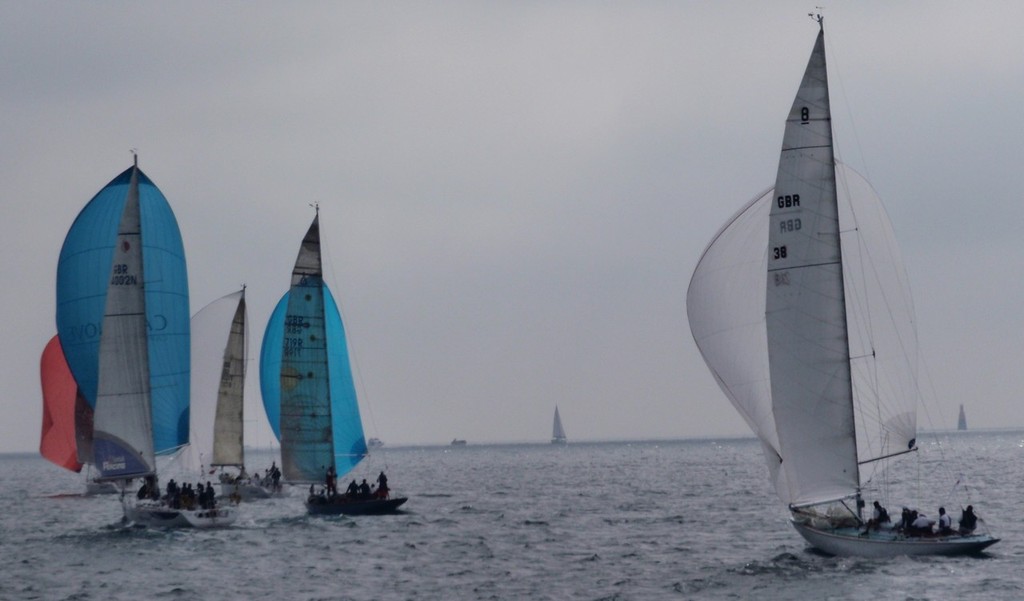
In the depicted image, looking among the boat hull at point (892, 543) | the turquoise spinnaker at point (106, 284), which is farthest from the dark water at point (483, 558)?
the turquoise spinnaker at point (106, 284)

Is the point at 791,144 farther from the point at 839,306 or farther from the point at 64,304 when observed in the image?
the point at 64,304

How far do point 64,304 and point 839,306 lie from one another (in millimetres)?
28757

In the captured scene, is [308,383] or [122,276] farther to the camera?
[308,383]

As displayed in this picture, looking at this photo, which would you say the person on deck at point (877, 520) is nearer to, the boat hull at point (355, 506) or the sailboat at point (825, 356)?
the sailboat at point (825, 356)

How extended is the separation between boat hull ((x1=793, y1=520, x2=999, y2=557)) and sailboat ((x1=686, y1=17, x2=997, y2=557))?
0.04 meters

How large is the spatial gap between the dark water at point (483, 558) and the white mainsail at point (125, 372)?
9.59ft

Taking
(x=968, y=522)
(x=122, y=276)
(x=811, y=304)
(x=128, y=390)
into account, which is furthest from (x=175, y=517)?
(x=968, y=522)

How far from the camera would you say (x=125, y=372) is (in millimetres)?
49719

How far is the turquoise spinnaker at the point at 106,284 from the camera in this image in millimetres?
51062

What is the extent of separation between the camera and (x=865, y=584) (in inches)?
1337

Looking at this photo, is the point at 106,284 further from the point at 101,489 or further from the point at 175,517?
the point at 101,489

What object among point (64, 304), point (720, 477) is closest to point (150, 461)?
point (64, 304)

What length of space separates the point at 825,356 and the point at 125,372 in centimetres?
2536

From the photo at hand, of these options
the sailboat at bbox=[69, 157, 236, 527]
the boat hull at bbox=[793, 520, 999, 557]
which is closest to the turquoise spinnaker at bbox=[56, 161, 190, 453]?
the sailboat at bbox=[69, 157, 236, 527]
